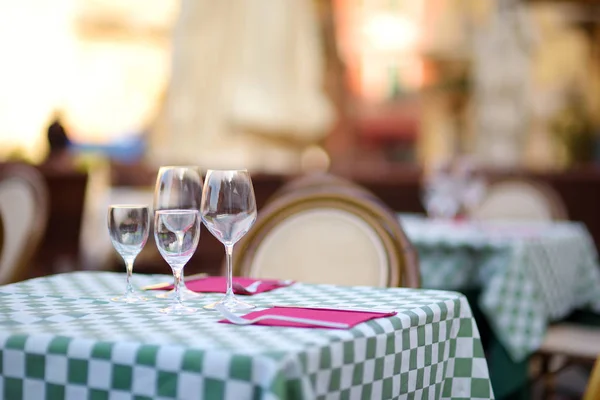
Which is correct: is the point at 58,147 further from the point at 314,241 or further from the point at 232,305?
the point at 232,305

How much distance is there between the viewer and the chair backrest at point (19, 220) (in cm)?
237

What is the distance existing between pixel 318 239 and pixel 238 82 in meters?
3.72

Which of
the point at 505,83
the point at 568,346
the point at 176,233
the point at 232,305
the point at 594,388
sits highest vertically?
the point at 505,83

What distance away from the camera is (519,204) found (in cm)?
437

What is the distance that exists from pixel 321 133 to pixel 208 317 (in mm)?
4788

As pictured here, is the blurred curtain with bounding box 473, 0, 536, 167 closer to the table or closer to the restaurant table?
the restaurant table

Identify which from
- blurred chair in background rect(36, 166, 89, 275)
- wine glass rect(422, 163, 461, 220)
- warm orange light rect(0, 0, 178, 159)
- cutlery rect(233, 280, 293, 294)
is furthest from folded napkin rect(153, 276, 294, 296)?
warm orange light rect(0, 0, 178, 159)

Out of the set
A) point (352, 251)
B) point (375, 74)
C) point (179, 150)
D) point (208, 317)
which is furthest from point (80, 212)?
point (375, 74)

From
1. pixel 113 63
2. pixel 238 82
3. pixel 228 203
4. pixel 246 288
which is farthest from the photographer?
pixel 113 63

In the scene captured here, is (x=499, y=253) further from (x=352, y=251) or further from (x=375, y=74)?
(x=375, y=74)

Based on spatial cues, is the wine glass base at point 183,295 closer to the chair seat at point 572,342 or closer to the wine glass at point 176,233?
the wine glass at point 176,233

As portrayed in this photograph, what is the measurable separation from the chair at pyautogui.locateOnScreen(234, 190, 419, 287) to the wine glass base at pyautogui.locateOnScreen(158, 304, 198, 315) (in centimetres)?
63

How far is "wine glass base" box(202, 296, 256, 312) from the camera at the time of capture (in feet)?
4.54

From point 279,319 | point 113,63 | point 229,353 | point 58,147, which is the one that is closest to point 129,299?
point 279,319
